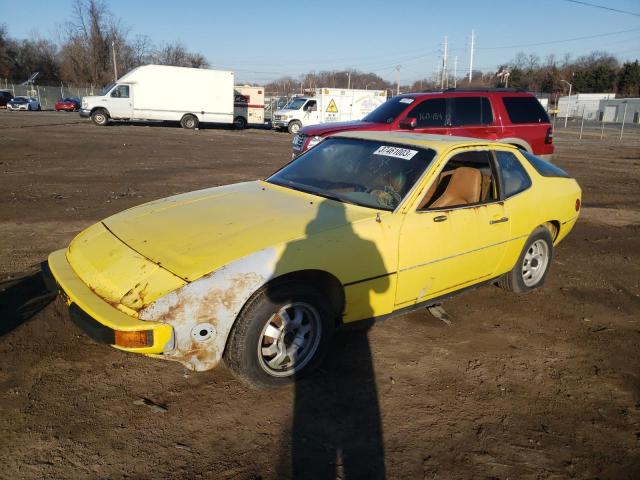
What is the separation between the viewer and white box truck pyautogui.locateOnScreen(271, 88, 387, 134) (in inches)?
1048

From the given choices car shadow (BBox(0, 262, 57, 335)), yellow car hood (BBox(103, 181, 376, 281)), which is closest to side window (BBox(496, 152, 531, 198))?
yellow car hood (BBox(103, 181, 376, 281))

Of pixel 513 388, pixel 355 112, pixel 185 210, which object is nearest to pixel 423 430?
pixel 513 388

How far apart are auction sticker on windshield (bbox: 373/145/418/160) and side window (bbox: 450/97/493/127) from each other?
244 inches

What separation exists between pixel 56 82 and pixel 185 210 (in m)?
78.9

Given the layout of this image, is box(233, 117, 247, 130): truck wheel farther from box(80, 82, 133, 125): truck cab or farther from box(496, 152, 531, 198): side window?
box(496, 152, 531, 198): side window

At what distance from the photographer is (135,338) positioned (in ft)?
8.39

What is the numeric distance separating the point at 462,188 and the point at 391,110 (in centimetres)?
586

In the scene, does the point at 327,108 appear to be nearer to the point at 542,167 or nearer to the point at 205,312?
the point at 542,167

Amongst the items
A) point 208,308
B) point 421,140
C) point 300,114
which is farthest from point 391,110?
point 300,114

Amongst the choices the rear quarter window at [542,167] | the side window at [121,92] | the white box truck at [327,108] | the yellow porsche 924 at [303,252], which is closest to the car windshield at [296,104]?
the white box truck at [327,108]

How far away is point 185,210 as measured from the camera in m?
3.62

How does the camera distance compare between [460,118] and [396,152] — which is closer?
[396,152]

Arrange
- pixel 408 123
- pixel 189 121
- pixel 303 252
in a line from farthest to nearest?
Answer: pixel 189 121
pixel 408 123
pixel 303 252

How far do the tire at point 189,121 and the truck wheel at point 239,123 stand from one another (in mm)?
2726
